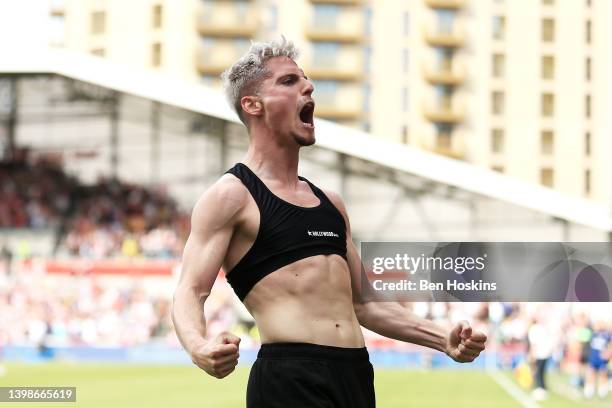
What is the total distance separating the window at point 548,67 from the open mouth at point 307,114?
4719 centimetres

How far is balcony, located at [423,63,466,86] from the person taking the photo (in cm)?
5191

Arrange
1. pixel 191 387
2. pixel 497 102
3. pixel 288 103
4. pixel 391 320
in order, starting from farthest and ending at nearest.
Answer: pixel 497 102, pixel 191 387, pixel 391 320, pixel 288 103

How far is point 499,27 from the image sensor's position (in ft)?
165

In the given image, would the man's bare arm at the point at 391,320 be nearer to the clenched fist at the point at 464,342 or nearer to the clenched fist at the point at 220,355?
the clenched fist at the point at 464,342

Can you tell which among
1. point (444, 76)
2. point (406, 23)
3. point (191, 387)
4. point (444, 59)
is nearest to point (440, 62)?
point (444, 59)

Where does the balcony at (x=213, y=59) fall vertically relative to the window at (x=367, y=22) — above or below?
below

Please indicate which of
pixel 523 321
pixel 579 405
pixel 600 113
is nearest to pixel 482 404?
pixel 579 405

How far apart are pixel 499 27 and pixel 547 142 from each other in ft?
18.2

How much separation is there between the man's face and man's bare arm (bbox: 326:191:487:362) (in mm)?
288

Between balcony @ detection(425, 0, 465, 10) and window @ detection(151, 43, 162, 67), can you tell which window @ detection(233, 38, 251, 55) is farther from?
balcony @ detection(425, 0, 465, 10)

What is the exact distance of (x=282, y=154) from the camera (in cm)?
346

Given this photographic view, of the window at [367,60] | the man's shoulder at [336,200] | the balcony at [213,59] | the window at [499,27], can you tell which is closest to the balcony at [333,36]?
the window at [367,60]

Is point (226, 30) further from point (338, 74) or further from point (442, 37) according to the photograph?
point (442, 37)

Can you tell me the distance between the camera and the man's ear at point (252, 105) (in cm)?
345
